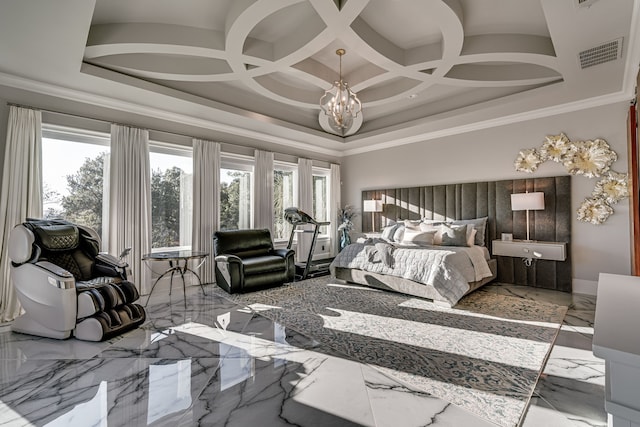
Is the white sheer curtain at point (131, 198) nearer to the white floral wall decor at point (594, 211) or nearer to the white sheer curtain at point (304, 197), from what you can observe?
the white sheer curtain at point (304, 197)

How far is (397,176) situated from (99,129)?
216 inches

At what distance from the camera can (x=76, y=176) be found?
4.11 metres

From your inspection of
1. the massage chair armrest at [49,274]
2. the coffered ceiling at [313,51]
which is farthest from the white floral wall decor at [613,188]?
the massage chair armrest at [49,274]

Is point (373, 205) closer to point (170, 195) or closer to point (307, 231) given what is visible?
point (307, 231)

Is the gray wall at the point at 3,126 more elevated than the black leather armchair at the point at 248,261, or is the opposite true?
the gray wall at the point at 3,126

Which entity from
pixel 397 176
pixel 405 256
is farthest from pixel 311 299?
pixel 397 176

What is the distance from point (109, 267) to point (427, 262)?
155 inches

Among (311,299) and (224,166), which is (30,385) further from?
(224,166)

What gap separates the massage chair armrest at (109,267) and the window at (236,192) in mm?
2250

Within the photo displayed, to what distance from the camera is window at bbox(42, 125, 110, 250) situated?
12.8ft

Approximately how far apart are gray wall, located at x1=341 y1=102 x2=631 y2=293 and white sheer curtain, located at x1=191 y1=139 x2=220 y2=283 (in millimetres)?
3677

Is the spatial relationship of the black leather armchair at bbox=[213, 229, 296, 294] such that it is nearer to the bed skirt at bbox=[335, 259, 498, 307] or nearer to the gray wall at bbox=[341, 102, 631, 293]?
the bed skirt at bbox=[335, 259, 498, 307]

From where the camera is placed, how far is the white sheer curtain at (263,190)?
598 centimetres

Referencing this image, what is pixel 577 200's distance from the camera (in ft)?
14.8
